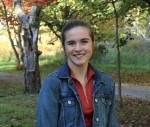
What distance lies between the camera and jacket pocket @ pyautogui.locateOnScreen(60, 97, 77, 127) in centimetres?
236

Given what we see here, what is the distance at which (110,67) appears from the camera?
1036 inches

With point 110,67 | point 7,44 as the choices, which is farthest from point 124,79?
point 7,44

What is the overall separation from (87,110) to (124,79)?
61.8ft

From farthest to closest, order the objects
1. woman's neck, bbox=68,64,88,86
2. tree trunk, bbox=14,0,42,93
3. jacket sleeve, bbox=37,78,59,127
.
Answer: tree trunk, bbox=14,0,42,93 < woman's neck, bbox=68,64,88,86 < jacket sleeve, bbox=37,78,59,127

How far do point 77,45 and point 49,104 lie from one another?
42cm

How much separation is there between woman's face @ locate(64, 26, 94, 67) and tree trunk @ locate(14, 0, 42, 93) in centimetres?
1126

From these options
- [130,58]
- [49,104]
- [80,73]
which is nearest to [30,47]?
[80,73]

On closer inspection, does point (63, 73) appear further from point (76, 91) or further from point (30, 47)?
point (30, 47)

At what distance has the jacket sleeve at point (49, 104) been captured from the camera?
2.36 meters

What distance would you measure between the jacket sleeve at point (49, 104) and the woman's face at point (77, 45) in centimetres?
21

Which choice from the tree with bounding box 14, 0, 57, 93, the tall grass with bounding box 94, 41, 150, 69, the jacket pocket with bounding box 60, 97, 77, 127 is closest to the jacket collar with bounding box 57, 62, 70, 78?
the jacket pocket with bounding box 60, 97, 77, 127

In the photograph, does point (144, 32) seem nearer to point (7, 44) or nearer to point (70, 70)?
point (7, 44)

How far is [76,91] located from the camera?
2396 mm

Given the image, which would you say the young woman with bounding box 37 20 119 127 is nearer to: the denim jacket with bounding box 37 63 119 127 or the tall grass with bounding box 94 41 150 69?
the denim jacket with bounding box 37 63 119 127
